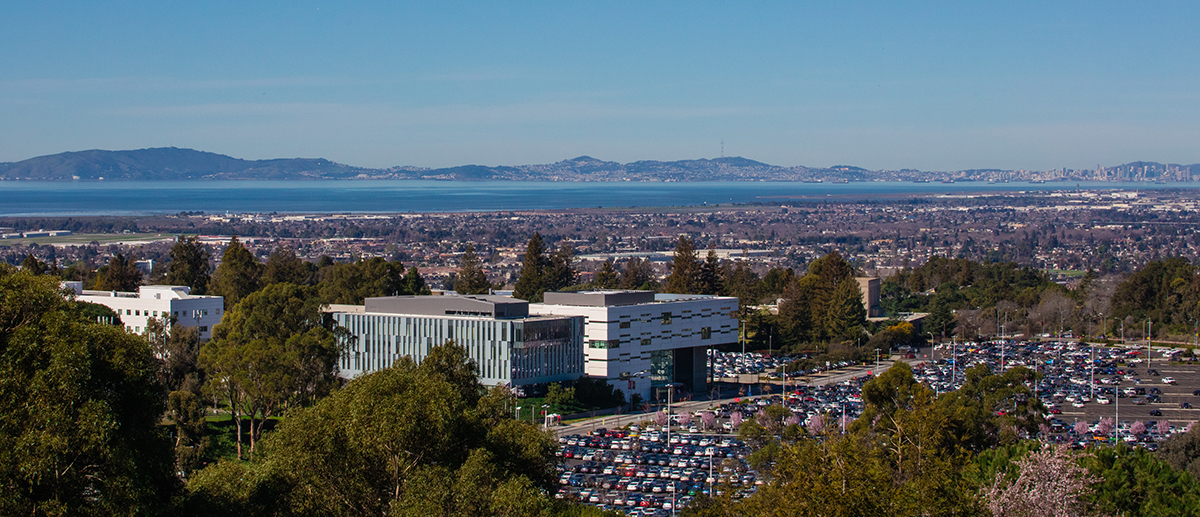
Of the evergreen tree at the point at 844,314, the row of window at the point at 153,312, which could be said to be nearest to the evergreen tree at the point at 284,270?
the row of window at the point at 153,312

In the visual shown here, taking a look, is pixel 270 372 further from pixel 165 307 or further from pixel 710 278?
pixel 710 278

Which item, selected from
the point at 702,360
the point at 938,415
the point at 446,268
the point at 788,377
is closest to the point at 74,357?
the point at 938,415

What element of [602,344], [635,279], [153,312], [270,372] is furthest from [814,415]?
[635,279]

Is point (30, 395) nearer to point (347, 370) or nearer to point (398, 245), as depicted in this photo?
point (347, 370)

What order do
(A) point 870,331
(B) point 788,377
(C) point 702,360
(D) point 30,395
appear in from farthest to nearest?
(A) point 870,331
(B) point 788,377
(C) point 702,360
(D) point 30,395

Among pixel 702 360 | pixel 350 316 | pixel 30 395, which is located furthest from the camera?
pixel 702 360

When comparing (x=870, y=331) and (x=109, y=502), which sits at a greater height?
(x=109, y=502)
